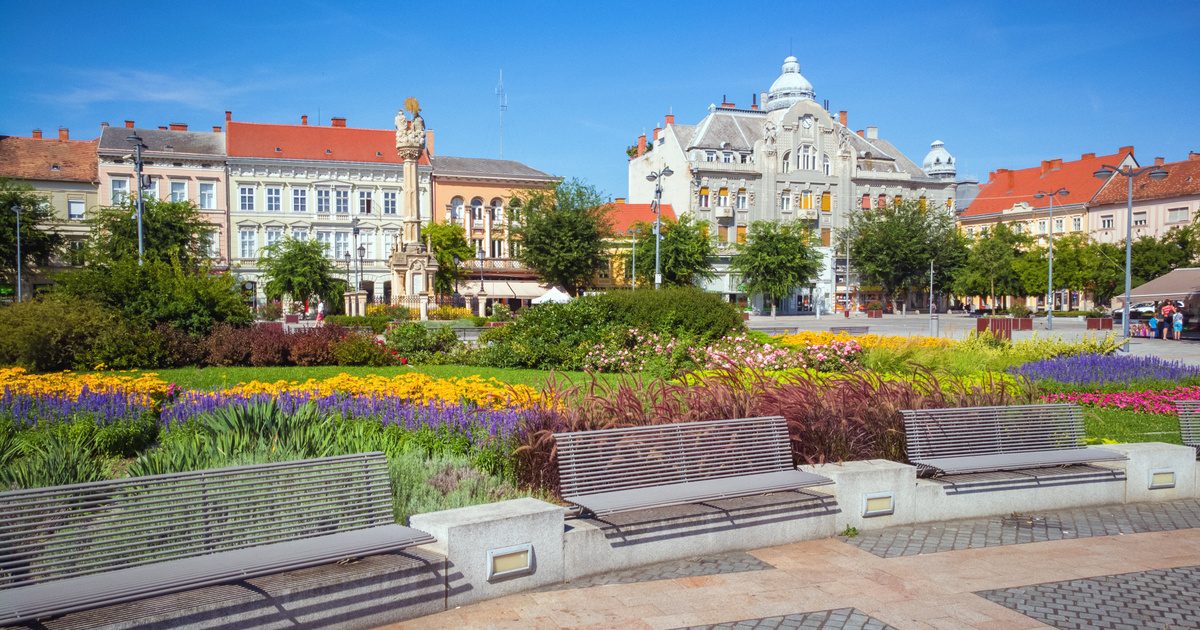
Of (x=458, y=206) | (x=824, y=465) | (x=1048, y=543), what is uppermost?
(x=458, y=206)

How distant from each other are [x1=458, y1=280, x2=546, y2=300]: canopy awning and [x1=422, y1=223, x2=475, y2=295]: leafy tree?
0.95 meters

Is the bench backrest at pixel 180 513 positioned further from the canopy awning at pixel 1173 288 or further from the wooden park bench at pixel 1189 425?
the canopy awning at pixel 1173 288

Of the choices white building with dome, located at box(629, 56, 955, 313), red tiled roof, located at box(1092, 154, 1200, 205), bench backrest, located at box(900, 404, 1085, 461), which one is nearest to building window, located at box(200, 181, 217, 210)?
white building with dome, located at box(629, 56, 955, 313)

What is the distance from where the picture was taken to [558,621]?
4.95 meters

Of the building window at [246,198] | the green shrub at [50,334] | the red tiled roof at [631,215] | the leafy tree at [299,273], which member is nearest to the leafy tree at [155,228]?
the leafy tree at [299,273]

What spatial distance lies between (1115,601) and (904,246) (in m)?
66.8

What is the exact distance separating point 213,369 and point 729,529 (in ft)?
40.8

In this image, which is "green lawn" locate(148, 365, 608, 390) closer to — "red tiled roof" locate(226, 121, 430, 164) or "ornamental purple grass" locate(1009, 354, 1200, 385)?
"ornamental purple grass" locate(1009, 354, 1200, 385)

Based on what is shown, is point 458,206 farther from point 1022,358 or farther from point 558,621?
point 558,621

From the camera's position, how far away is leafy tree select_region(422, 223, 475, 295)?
58031 mm

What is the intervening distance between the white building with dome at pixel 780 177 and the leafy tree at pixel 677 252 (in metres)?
4.82

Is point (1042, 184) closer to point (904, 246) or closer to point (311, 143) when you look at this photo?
point (904, 246)

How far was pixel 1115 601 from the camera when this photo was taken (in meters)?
5.37

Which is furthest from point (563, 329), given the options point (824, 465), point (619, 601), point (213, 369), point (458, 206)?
point (458, 206)
